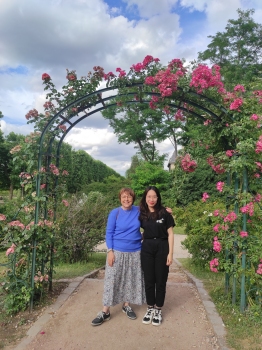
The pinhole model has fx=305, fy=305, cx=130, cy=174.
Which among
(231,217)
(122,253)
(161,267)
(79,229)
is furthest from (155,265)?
(79,229)

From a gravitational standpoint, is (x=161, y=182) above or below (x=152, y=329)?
above

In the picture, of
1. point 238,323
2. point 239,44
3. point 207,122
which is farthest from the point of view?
point 239,44

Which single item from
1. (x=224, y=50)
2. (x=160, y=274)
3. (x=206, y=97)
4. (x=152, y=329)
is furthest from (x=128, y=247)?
(x=224, y=50)

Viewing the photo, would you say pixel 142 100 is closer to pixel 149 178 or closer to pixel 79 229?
pixel 79 229

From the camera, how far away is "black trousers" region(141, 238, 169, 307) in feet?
10.7

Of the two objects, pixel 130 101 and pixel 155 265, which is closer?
pixel 155 265

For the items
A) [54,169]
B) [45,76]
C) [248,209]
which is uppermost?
[45,76]

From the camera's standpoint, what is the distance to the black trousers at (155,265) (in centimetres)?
327

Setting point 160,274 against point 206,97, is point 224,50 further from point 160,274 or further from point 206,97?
point 160,274

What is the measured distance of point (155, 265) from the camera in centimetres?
330

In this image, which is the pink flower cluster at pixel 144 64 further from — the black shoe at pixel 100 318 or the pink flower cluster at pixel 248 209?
the black shoe at pixel 100 318

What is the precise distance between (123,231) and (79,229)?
3.36 meters

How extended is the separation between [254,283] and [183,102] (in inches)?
96.4

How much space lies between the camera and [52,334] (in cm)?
317
